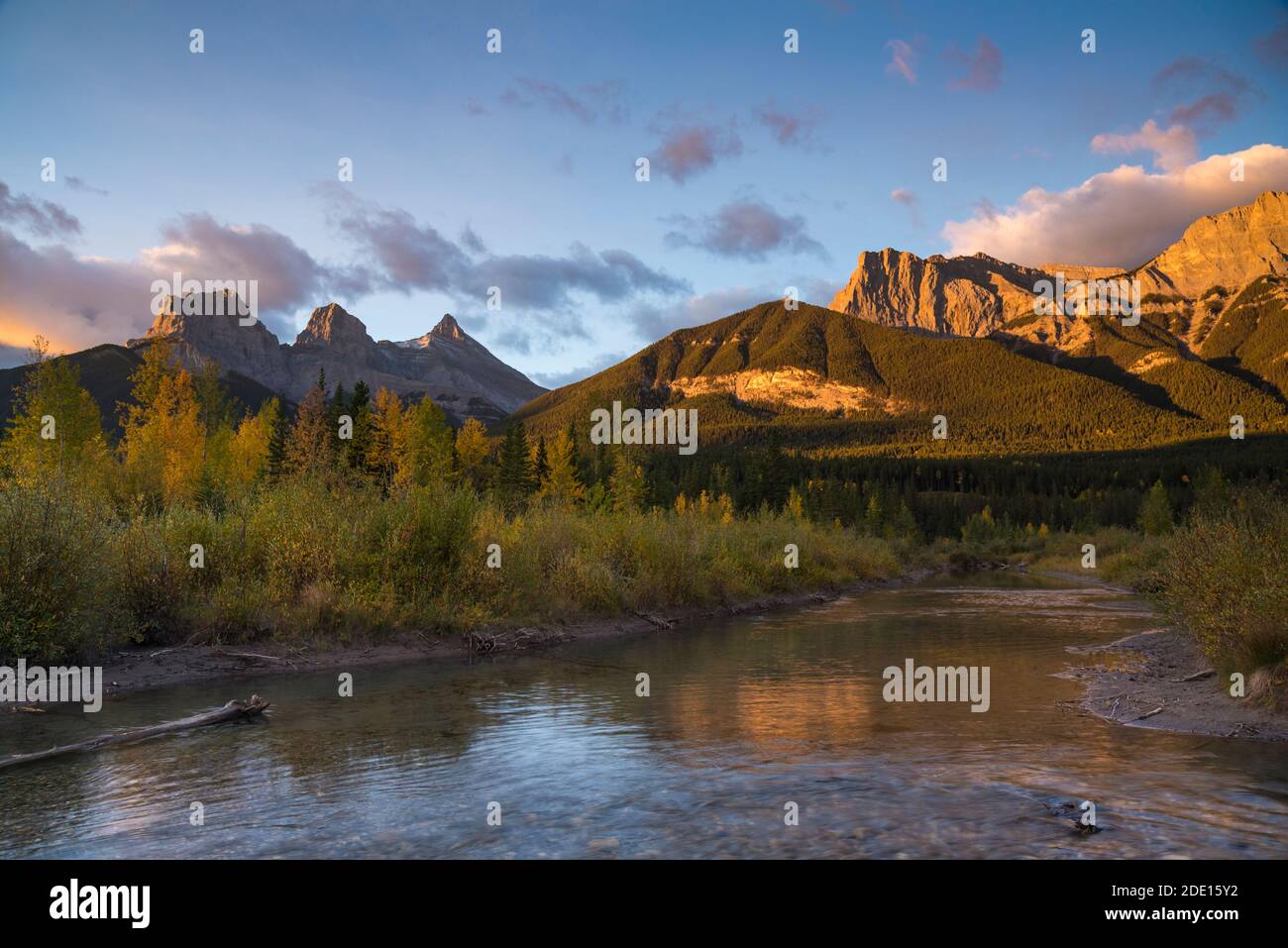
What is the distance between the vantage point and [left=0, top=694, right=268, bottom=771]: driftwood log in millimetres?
12031

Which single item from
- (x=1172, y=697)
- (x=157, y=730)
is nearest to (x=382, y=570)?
(x=157, y=730)

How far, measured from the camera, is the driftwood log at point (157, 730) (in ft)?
39.5

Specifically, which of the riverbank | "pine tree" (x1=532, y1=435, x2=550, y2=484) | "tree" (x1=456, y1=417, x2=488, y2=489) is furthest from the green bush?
"pine tree" (x1=532, y1=435, x2=550, y2=484)

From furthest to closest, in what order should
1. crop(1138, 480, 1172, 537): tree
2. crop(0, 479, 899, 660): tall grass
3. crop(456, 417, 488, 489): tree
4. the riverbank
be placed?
crop(1138, 480, 1172, 537): tree
crop(456, 417, 488, 489): tree
the riverbank
crop(0, 479, 899, 660): tall grass

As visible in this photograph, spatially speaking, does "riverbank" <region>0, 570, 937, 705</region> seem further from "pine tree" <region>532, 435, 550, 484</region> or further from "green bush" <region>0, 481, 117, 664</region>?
"pine tree" <region>532, 435, 550, 484</region>

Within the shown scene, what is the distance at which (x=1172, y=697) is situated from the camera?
16.5 metres

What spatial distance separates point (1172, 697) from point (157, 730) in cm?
1933

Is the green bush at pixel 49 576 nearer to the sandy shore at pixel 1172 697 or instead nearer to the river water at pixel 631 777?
the river water at pixel 631 777

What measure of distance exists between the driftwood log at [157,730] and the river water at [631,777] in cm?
43

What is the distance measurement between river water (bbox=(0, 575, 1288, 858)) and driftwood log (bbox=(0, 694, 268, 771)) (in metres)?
0.43

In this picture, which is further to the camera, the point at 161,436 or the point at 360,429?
the point at 360,429

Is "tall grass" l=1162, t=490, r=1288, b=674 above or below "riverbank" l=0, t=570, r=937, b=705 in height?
above

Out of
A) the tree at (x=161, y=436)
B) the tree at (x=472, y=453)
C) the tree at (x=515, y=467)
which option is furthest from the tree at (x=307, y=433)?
the tree at (x=515, y=467)

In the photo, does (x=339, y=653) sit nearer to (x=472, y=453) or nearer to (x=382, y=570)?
(x=382, y=570)
